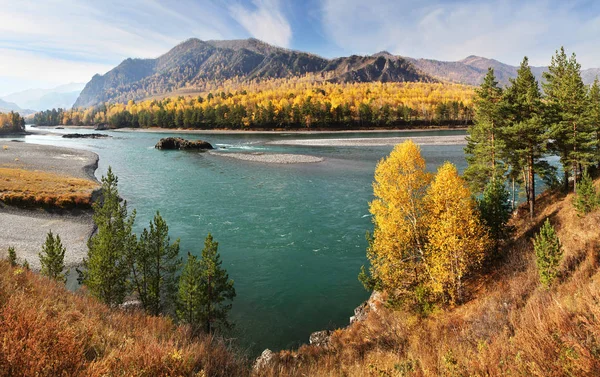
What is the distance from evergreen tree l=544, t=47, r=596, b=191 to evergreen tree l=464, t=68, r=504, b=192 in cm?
440

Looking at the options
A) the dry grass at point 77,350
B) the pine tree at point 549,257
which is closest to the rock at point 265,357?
the dry grass at point 77,350

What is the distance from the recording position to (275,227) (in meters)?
33.6

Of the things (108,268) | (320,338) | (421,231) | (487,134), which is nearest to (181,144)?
(487,134)

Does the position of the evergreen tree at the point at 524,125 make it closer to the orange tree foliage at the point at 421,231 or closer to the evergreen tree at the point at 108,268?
the orange tree foliage at the point at 421,231

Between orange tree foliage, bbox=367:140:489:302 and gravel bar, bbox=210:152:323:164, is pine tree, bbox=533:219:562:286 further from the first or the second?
gravel bar, bbox=210:152:323:164

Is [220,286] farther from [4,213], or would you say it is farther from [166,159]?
[166,159]

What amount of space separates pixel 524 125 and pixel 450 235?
628 inches

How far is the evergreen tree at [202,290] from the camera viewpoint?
54.6ft

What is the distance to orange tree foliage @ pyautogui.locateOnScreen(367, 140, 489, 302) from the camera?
19.5 m

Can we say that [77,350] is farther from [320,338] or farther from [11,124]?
[11,124]

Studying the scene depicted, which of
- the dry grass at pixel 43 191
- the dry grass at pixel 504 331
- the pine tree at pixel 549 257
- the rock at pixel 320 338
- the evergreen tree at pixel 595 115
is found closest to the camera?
the dry grass at pixel 504 331

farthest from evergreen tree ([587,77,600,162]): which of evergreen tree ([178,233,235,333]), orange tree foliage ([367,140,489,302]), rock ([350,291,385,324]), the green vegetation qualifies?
the green vegetation

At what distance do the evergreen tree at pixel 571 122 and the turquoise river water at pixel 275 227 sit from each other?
2009cm

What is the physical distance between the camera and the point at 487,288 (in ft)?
67.0
